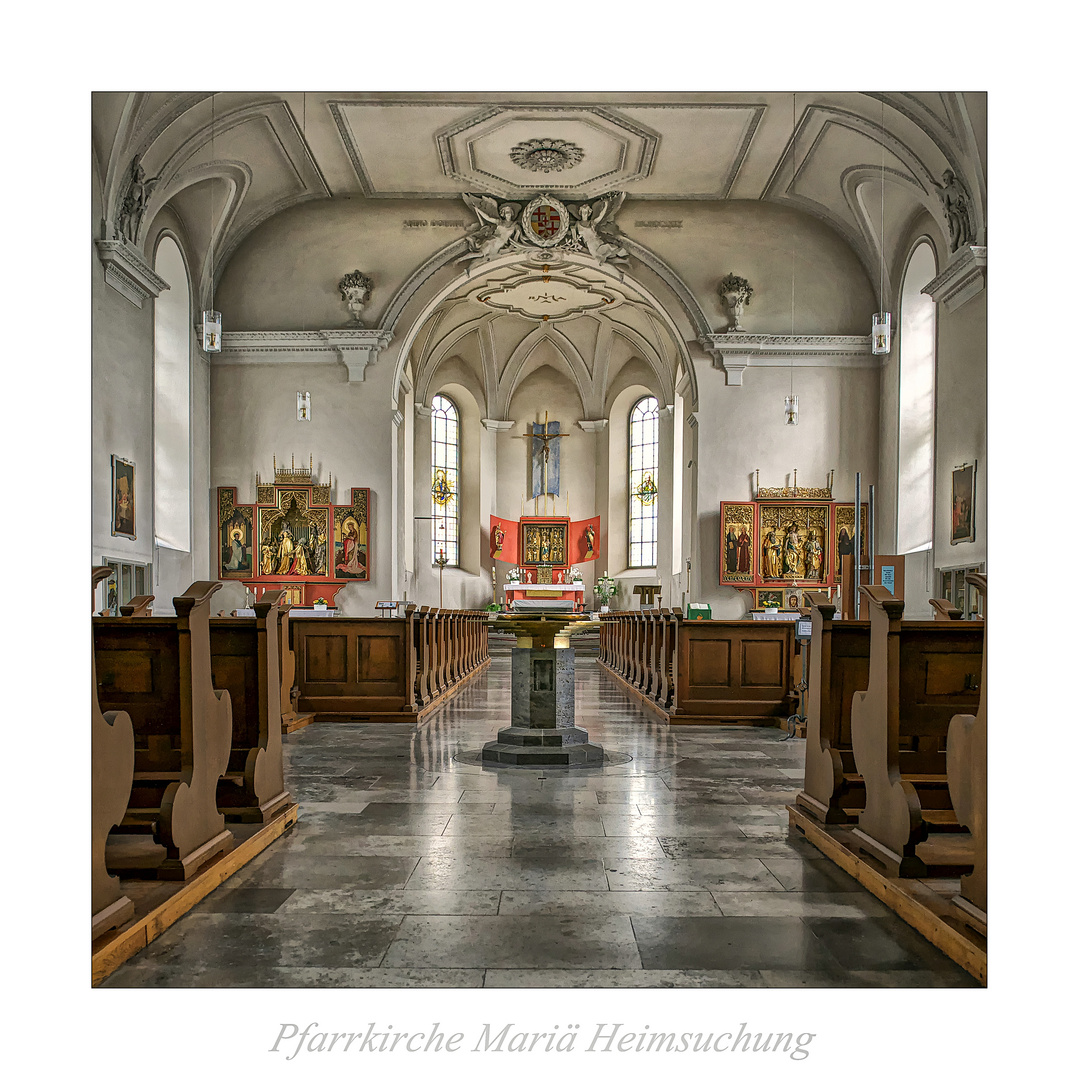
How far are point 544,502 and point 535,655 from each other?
17.5m

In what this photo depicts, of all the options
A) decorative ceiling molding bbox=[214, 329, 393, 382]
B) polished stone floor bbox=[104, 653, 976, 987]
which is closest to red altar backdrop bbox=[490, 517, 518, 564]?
decorative ceiling molding bbox=[214, 329, 393, 382]

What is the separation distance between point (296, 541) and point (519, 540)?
9.58 m

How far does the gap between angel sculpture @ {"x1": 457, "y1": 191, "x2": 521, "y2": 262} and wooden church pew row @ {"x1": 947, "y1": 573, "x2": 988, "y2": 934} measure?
12.7 metres

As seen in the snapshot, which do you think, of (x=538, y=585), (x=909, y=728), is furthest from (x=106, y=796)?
(x=538, y=585)

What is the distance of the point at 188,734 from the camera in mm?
3467

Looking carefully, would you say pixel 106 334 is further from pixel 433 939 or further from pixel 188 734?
pixel 433 939

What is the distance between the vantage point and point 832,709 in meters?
4.48

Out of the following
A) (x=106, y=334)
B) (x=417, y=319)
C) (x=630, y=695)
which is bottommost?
(x=630, y=695)

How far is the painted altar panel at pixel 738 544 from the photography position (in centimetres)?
1429

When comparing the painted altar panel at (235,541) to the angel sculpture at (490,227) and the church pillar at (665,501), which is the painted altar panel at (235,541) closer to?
the angel sculpture at (490,227)

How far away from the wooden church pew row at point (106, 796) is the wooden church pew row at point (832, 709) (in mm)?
2820

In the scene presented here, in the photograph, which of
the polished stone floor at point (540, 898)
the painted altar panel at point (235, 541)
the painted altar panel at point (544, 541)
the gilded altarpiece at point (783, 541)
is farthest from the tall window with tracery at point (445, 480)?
the polished stone floor at point (540, 898)

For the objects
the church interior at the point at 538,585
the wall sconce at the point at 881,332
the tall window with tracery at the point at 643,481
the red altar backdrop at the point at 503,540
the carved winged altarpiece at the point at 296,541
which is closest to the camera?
the church interior at the point at 538,585

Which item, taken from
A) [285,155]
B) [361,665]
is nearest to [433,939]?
[361,665]
